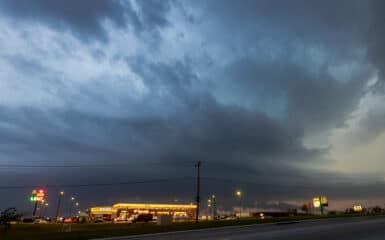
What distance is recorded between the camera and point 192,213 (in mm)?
130625

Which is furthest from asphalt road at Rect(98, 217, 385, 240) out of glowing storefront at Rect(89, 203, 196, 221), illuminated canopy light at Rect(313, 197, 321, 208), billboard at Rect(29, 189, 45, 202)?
glowing storefront at Rect(89, 203, 196, 221)

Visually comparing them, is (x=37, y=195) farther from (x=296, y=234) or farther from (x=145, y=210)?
(x=296, y=234)

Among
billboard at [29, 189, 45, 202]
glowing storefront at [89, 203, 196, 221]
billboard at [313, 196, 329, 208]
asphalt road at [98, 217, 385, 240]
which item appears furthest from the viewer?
→ glowing storefront at [89, 203, 196, 221]

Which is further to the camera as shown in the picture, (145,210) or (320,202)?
(145,210)

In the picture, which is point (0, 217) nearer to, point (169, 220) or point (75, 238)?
point (75, 238)

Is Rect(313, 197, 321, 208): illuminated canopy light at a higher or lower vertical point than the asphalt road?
higher

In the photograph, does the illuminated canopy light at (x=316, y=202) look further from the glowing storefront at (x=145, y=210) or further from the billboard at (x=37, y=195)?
the billboard at (x=37, y=195)

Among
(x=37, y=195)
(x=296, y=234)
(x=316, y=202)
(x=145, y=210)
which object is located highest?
(x=316, y=202)

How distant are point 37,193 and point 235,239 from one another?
79.9 metres

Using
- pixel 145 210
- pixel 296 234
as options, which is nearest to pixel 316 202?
pixel 145 210

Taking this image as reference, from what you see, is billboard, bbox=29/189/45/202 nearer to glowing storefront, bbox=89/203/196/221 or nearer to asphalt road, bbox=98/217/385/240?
glowing storefront, bbox=89/203/196/221

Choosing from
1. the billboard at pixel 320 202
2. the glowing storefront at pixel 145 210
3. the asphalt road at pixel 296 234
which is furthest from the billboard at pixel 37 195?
the billboard at pixel 320 202

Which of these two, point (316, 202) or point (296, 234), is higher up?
point (316, 202)

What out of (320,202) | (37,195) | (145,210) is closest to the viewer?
(37,195)
